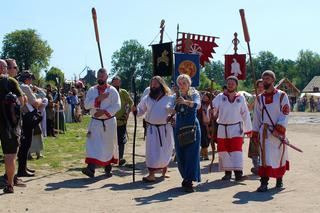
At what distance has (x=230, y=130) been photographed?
9969 mm

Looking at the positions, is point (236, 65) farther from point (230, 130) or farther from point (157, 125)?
point (157, 125)

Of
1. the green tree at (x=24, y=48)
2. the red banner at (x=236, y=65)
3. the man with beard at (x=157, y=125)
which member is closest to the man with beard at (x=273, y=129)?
the man with beard at (x=157, y=125)

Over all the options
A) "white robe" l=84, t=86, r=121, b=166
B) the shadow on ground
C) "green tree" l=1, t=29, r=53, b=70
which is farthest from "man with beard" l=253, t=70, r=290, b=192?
"green tree" l=1, t=29, r=53, b=70

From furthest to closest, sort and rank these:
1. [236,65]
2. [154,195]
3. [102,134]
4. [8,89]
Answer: [236,65], [102,134], [154,195], [8,89]

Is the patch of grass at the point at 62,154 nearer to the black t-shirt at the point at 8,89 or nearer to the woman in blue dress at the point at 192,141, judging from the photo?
the black t-shirt at the point at 8,89

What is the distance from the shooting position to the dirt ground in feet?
24.1

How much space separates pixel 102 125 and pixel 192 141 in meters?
2.12

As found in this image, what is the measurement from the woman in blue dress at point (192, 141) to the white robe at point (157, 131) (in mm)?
730

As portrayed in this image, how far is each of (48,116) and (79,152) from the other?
4302 mm

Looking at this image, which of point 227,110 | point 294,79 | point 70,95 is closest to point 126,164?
point 227,110

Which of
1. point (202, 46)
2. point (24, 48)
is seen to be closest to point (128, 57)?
point (24, 48)

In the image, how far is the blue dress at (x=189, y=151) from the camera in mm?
8719

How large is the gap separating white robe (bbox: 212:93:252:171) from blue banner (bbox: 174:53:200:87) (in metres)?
2.30

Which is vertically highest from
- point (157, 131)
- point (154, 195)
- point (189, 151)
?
point (157, 131)
